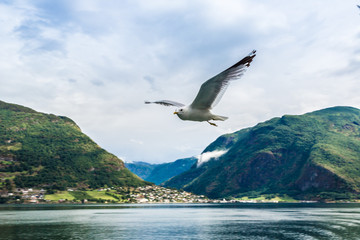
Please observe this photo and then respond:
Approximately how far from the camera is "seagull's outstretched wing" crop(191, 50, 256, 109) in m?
9.21

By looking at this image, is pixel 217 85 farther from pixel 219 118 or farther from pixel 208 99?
pixel 219 118

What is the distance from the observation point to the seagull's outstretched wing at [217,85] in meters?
9.21

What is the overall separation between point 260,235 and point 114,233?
123 feet

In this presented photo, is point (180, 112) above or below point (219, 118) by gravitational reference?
above

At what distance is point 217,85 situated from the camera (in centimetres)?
1045

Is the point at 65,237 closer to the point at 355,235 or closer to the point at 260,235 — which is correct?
the point at 260,235

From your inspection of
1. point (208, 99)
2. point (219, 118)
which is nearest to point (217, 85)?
point (208, 99)

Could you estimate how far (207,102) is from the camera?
11242mm

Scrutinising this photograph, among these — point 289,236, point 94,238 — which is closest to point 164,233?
point 94,238

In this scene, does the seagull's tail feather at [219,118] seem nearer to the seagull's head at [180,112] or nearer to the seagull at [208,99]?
the seagull at [208,99]

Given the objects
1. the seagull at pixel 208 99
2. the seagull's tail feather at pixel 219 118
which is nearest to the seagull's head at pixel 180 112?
the seagull at pixel 208 99

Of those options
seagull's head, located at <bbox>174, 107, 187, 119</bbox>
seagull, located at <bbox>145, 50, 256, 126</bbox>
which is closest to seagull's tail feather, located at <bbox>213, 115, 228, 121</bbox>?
seagull, located at <bbox>145, 50, 256, 126</bbox>

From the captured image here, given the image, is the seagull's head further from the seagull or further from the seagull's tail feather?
the seagull's tail feather

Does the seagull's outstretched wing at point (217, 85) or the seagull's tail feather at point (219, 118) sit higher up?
the seagull's outstretched wing at point (217, 85)
